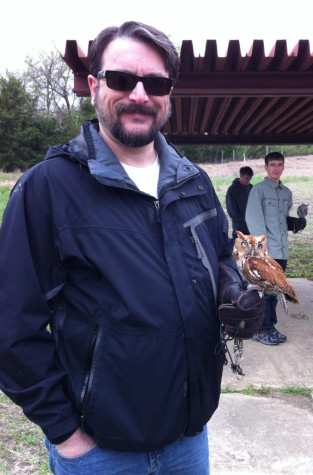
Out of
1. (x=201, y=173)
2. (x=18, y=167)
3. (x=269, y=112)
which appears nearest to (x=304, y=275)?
(x=269, y=112)

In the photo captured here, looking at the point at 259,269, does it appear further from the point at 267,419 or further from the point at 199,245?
the point at 267,419

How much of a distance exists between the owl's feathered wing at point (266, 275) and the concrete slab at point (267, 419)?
4.33 feet

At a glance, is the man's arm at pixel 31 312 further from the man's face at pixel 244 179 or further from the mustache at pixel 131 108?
the man's face at pixel 244 179

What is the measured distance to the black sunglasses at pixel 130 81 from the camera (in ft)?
5.34

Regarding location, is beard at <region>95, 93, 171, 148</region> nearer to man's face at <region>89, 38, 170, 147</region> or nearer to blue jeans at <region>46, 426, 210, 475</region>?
man's face at <region>89, 38, 170, 147</region>

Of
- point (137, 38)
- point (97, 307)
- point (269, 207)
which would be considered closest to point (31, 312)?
point (97, 307)

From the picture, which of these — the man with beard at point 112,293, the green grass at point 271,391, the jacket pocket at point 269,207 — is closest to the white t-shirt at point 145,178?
the man with beard at point 112,293

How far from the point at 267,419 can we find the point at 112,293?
103 inches

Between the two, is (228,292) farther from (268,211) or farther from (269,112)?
(269,112)

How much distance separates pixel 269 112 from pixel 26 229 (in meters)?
5.49

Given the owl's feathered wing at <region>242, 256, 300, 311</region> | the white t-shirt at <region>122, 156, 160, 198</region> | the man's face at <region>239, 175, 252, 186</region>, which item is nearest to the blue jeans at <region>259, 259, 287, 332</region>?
the man's face at <region>239, 175, 252, 186</region>

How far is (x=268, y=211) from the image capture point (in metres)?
5.06

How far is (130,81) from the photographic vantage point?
1639mm

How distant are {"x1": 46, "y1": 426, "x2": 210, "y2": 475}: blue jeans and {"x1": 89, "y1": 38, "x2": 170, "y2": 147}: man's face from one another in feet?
3.56
